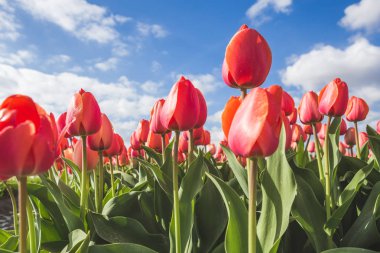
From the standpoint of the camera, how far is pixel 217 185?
124 cm

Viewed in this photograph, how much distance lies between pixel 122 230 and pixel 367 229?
102 cm

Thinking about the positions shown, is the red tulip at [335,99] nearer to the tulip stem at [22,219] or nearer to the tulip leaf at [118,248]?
the tulip leaf at [118,248]

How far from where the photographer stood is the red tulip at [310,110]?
2.31 metres

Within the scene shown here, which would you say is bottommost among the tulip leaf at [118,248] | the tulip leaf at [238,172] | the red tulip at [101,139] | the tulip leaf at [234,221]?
the tulip leaf at [118,248]

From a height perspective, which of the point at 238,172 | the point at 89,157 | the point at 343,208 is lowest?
the point at 343,208

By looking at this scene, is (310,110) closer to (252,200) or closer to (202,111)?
(202,111)

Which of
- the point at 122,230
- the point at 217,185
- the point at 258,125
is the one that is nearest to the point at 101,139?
the point at 122,230

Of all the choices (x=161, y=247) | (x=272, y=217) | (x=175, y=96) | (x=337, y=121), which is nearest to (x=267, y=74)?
(x=175, y=96)

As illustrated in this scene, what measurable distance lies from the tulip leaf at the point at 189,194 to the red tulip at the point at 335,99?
0.84 m

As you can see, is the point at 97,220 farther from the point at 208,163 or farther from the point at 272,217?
the point at 272,217

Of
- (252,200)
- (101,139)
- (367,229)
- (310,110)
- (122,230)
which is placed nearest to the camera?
(252,200)

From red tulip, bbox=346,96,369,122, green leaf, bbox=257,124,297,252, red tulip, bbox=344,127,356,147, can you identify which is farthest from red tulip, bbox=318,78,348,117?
red tulip, bbox=344,127,356,147

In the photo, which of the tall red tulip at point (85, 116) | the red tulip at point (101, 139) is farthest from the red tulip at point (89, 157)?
the tall red tulip at point (85, 116)

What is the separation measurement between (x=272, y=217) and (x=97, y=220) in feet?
2.71
